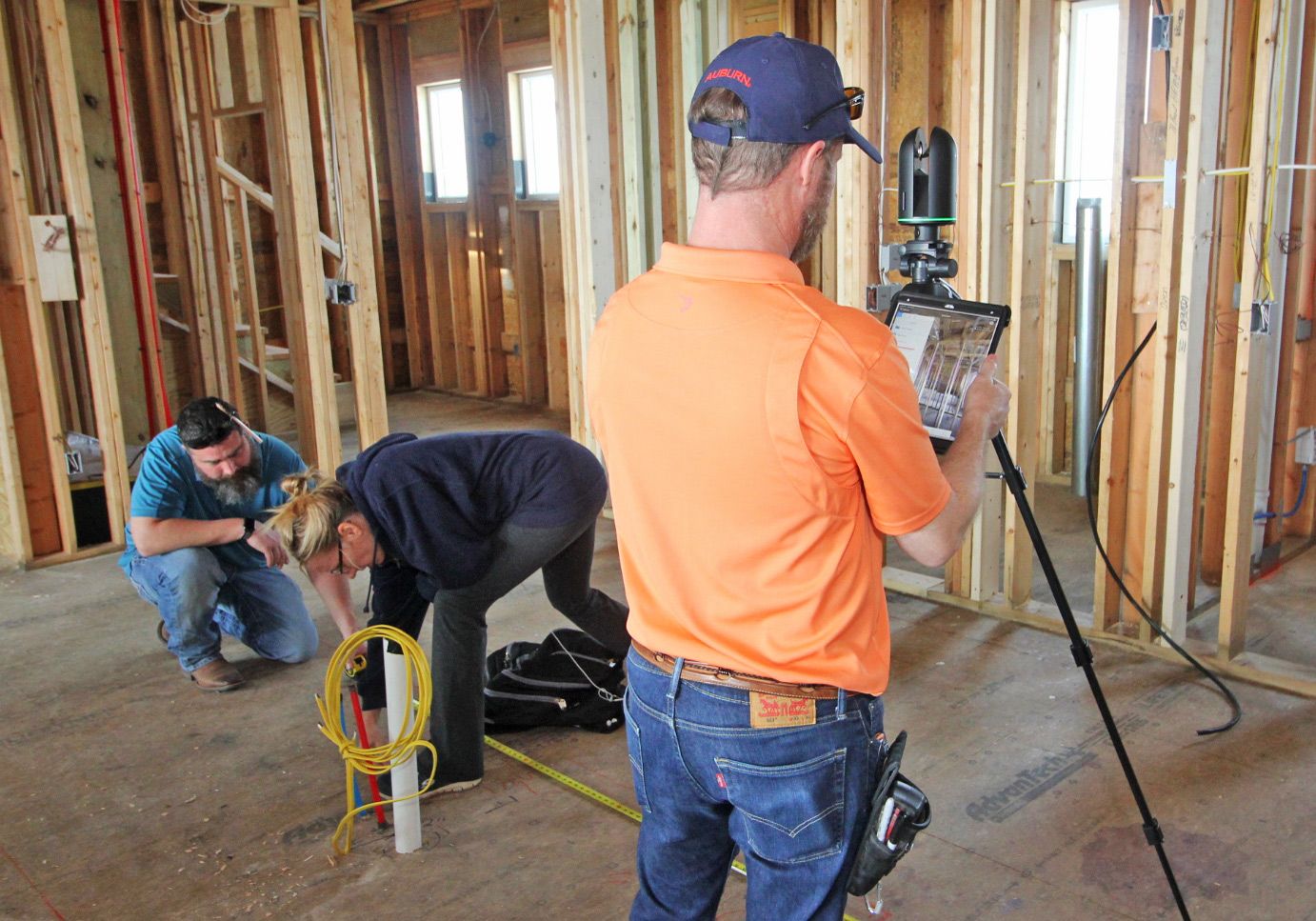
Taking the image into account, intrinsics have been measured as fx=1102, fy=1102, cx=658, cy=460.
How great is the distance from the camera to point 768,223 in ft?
4.02

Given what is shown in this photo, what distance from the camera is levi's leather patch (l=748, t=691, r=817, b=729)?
1263 mm

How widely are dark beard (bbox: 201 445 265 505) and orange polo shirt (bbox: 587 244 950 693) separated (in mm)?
2383

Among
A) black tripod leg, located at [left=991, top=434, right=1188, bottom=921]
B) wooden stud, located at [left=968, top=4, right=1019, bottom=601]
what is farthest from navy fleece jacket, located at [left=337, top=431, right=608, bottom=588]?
wooden stud, located at [left=968, top=4, right=1019, bottom=601]

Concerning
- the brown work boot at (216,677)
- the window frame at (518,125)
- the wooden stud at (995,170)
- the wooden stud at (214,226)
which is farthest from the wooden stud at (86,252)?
the wooden stud at (995,170)

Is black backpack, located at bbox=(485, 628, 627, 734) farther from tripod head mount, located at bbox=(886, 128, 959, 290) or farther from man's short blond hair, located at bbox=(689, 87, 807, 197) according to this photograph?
man's short blond hair, located at bbox=(689, 87, 807, 197)

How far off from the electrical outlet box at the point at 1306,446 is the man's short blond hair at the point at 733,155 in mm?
3772

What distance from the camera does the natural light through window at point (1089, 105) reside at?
5.18 meters

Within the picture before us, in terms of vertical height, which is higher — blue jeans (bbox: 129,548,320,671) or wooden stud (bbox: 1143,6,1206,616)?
wooden stud (bbox: 1143,6,1206,616)

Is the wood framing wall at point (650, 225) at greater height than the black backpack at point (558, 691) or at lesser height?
greater

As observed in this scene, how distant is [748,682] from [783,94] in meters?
0.65

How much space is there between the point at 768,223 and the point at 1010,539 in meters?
2.83

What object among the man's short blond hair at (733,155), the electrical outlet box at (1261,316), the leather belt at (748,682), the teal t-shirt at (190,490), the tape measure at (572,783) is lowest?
the tape measure at (572,783)

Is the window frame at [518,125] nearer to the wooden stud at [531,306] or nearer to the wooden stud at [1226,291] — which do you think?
the wooden stud at [531,306]

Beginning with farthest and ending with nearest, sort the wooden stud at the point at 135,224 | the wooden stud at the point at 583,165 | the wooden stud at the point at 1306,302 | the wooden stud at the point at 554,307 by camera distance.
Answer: the wooden stud at the point at 554,307, the wooden stud at the point at 135,224, the wooden stud at the point at 583,165, the wooden stud at the point at 1306,302
